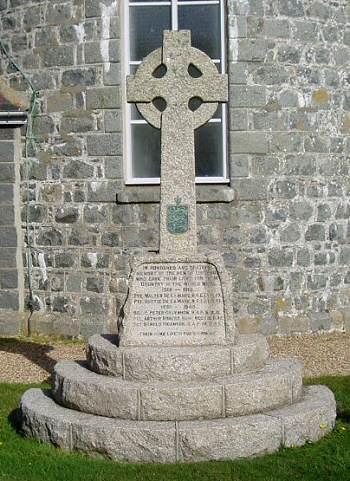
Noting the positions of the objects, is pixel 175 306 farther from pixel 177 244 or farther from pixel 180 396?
pixel 180 396

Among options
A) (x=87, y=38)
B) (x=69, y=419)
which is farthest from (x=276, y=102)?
(x=69, y=419)

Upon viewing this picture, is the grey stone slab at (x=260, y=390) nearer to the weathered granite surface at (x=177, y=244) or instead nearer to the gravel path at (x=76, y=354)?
the weathered granite surface at (x=177, y=244)

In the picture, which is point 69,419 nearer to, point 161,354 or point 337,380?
point 161,354

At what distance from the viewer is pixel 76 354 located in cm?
955

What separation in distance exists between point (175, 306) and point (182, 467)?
1.35m

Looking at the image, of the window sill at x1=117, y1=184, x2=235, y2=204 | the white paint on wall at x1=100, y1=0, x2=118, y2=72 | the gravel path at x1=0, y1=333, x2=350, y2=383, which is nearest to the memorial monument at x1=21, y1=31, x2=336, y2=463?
the gravel path at x1=0, y1=333, x2=350, y2=383

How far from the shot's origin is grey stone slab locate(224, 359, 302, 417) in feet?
18.5

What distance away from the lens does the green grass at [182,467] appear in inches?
201

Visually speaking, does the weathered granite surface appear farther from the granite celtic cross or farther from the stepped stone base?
the stepped stone base

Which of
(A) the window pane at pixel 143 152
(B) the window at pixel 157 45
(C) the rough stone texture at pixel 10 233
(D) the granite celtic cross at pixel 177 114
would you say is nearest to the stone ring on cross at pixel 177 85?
(D) the granite celtic cross at pixel 177 114

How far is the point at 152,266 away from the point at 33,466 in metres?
1.77

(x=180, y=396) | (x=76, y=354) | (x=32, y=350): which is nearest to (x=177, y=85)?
(x=180, y=396)

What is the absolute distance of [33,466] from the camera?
210 inches

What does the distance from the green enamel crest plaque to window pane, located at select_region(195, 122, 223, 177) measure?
443cm
